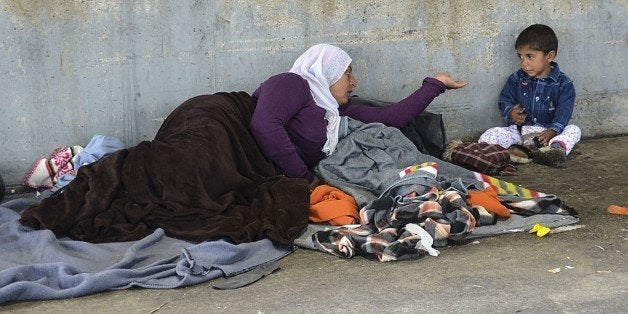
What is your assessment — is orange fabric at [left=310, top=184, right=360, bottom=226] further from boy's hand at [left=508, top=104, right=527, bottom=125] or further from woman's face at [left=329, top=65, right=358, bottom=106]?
boy's hand at [left=508, top=104, right=527, bottom=125]

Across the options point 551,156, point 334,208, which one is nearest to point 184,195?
point 334,208

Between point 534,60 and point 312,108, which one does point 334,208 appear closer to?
point 312,108

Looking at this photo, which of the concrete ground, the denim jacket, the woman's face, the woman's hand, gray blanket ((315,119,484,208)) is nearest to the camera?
the concrete ground

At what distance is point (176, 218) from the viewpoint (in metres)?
5.08

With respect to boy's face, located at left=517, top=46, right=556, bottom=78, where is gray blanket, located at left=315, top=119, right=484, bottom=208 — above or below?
below

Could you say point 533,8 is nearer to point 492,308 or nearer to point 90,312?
point 492,308

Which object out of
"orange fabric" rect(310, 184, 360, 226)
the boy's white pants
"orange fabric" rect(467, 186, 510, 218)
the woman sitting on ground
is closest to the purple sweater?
the woman sitting on ground

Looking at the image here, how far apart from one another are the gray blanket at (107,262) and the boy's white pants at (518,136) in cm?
226

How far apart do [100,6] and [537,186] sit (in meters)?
2.88

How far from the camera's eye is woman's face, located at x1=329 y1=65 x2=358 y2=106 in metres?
6.00

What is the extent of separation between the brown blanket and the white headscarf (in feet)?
1.87

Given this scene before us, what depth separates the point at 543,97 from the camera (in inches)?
261

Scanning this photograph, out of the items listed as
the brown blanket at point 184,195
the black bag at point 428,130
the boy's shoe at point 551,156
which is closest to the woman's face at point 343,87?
the black bag at point 428,130

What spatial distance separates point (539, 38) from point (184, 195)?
2768mm
